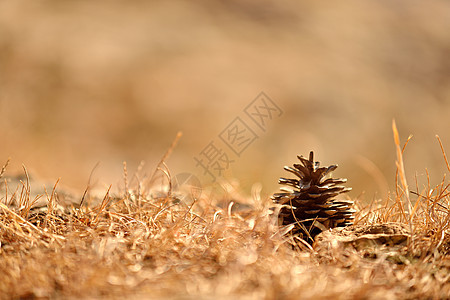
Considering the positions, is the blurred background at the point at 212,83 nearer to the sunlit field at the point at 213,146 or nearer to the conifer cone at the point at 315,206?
the sunlit field at the point at 213,146

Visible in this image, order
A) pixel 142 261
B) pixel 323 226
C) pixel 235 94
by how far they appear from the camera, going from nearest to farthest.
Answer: pixel 142 261 < pixel 323 226 < pixel 235 94

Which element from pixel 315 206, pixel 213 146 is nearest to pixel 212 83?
pixel 213 146

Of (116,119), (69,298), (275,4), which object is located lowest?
(69,298)

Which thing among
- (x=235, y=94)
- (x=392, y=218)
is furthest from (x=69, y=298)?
(x=235, y=94)

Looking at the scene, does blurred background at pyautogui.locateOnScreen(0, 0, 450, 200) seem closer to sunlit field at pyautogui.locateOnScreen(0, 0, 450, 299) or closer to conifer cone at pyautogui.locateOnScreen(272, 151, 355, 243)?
sunlit field at pyautogui.locateOnScreen(0, 0, 450, 299)

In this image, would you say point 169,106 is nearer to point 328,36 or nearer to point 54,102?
point 54,102

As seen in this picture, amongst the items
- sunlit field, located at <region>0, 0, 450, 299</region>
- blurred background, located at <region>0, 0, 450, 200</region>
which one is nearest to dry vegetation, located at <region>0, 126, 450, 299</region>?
sunlit field, located at <region>0, 0, 450, 299</region>

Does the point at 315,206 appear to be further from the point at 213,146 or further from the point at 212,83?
the point at 212,83

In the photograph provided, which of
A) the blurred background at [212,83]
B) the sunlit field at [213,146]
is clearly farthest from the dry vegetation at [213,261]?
the blurred background at [212,83]
